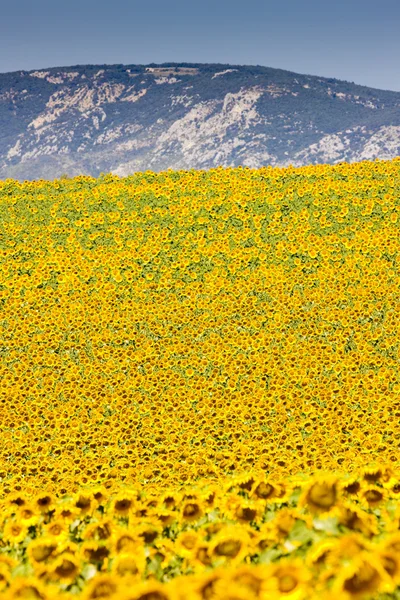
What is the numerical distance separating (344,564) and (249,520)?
1062 mm

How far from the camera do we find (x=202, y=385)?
950 centimetres

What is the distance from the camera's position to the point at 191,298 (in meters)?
12.5

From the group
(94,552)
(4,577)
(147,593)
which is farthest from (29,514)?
(147,593)

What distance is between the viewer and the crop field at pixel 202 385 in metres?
3.05

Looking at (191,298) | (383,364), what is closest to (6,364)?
(191,298)

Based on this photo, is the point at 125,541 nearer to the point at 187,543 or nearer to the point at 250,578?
the point at 187,543

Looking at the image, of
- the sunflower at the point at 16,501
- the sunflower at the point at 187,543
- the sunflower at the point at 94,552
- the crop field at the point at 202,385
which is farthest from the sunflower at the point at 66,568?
the sunflower at the point at 16,501

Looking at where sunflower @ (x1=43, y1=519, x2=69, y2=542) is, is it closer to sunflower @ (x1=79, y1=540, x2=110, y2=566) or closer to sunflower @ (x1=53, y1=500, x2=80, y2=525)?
→ sunflower @ (x1=53, y1=500, x2=80, y2=525)

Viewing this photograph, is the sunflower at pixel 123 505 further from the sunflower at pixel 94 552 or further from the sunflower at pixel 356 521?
the sunflower at pixel 356 521

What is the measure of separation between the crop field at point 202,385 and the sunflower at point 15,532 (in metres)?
0.01

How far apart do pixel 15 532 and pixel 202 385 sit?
5591 mm

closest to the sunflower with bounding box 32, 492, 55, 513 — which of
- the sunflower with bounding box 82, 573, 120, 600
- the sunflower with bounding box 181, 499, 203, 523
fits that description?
the sunflower with bounding box 181, 499, 203, 523

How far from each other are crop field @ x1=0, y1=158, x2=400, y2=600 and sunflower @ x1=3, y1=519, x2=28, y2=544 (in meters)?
0.01

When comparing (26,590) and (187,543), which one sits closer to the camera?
(26,590)
